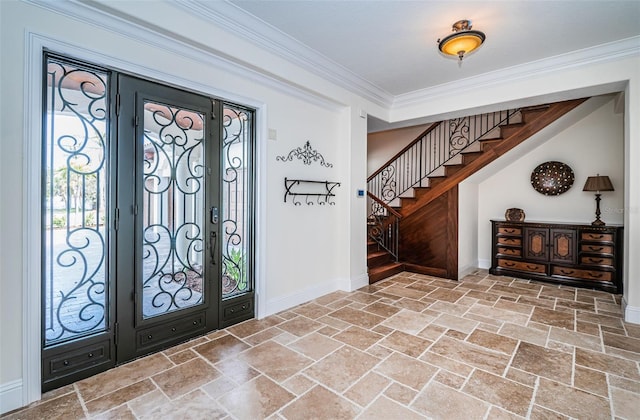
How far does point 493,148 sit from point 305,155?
3083mm

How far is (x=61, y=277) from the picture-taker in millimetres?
2170

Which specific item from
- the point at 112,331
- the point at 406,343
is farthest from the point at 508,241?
the point at 112,331

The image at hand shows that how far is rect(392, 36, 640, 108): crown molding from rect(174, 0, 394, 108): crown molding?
34.7 inches

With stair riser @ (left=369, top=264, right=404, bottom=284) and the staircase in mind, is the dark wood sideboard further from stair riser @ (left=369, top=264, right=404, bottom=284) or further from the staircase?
stair riser @ (left=369, top=264, right=404, bottom=284)

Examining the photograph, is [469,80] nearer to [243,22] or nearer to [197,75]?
[243,22]

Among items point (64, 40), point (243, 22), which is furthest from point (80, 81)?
point (243, 22)

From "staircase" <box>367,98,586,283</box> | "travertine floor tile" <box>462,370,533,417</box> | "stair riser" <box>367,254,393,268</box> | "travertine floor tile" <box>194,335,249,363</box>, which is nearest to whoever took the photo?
"travertine floor tile" <box>462,370,533,417</box>

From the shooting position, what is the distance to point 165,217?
2.71m

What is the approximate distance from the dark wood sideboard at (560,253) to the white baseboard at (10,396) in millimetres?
6097

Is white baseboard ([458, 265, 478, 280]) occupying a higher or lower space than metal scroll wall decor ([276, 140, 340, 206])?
lower

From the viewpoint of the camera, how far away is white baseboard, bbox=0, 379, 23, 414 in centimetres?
188

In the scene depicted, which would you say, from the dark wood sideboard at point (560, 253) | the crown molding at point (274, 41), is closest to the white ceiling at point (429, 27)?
the crown molding at point (274, 41)

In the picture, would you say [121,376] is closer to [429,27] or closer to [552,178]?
[429,27]

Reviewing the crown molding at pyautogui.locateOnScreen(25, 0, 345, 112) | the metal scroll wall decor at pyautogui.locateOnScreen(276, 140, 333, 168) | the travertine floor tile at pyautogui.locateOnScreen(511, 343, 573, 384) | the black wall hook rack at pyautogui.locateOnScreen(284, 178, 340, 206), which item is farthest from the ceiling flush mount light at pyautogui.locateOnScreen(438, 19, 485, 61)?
the travertine floor tile at pyautogui.locateOnScreen(511, 343, 573, 384)
